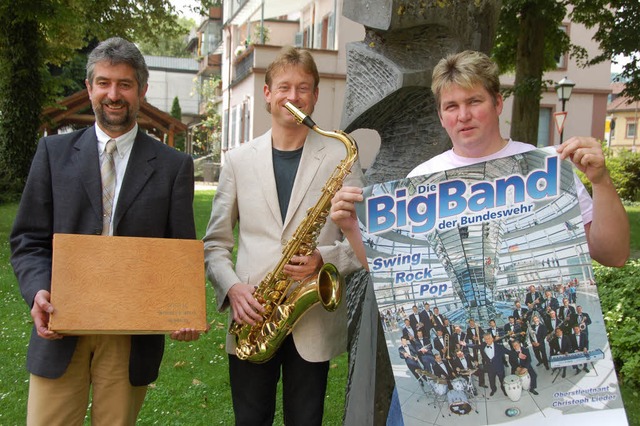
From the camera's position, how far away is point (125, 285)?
2.59 meters

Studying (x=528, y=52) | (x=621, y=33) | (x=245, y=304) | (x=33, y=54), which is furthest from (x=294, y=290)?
(x=33, y=54)

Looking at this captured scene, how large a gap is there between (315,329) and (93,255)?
1.10 meters

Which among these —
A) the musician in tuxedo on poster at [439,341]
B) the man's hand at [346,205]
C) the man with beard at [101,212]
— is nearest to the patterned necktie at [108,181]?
the man with beard at [101,212]

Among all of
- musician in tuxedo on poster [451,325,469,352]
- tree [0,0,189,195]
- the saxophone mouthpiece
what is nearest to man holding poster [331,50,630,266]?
musician in tuxedo on poster [451,325,469,352]

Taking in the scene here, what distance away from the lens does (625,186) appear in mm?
23281

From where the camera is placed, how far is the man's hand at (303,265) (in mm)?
3041

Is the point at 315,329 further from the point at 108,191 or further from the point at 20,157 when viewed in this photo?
A: the point at 20,157

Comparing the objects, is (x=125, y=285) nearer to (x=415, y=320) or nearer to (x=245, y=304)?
(x=245, y=304)

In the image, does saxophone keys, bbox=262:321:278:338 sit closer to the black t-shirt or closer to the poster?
the black t-shirt

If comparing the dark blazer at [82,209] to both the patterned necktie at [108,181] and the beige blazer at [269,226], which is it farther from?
the beige blazer at [269,226]

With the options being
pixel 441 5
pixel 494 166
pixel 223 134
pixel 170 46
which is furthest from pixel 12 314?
pixel 170 46

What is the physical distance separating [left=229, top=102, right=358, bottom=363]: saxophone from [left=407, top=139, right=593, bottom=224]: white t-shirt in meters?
0.59

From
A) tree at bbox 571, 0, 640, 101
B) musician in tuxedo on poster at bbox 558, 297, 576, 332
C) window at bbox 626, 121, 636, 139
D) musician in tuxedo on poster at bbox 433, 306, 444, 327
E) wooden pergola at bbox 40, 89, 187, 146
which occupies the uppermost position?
window at bbox 626, 121, 636, 139

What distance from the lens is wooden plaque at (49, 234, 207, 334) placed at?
2.51m
